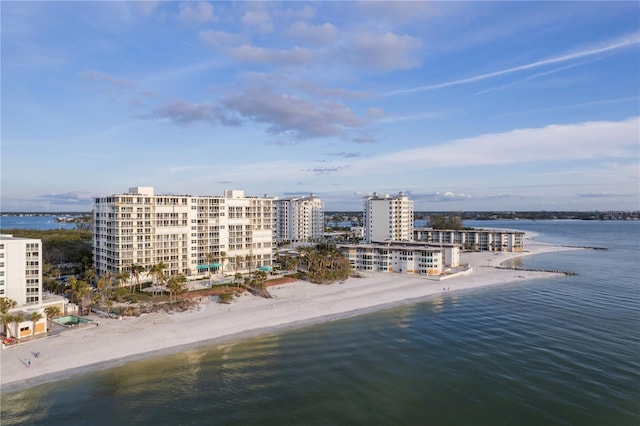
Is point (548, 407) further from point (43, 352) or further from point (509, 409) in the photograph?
point (43, 352)

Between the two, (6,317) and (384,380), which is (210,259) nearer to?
(6,317)

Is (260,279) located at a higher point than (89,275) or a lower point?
lower

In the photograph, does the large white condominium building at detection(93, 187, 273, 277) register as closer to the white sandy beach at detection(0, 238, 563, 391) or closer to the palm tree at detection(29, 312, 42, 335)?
the white sandy beach at detection(0, 238, 563, 391)

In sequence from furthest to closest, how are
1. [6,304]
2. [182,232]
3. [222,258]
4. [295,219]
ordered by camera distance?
1. [295,219]
2. [222,258]
3. [182,232]
4. [6,304]

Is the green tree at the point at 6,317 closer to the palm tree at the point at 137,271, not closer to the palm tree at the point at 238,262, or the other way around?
the palm tree at the point at 137,271

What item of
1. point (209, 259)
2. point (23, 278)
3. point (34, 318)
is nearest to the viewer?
point (34, 318)

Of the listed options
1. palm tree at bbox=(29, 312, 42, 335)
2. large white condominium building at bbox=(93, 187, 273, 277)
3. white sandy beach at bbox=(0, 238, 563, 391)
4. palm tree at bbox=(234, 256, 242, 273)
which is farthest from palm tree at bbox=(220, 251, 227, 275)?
palm tree at bbox=(29, 312, 42, 335)

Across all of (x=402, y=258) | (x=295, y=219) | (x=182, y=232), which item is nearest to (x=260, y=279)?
(x=182, y=232)

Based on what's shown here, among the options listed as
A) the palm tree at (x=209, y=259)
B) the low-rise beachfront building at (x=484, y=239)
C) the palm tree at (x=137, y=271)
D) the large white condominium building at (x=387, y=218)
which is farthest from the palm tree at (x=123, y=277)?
the low-rise beachfront building at (x=484, y=239)
